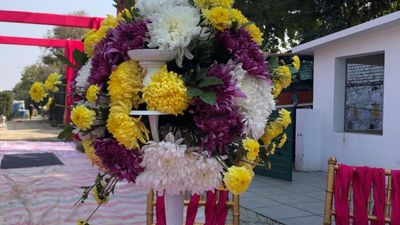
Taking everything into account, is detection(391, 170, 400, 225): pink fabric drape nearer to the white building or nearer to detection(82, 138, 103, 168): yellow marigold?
detection(82, 138, 103, 168): yellow marigold

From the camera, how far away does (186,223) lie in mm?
2582

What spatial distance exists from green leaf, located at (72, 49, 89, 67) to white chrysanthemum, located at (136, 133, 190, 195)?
18.8 inches

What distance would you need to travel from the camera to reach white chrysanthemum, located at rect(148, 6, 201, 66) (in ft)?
4.89

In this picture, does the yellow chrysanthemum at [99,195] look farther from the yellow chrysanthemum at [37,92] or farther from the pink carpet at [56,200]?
the pink carpet at [56,200]

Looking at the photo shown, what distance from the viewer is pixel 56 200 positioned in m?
6.21

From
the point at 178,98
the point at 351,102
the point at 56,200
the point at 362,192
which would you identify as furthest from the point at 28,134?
the point at 178,98

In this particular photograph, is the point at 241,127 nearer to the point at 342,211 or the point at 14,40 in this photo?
the point at 342,211

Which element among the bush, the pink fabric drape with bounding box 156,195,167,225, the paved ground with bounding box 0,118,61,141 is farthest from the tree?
the bush

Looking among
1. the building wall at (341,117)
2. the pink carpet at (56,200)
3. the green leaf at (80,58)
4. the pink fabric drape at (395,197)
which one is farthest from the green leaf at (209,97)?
the building wall at (341,117)

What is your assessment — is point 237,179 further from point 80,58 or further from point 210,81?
point 80,58

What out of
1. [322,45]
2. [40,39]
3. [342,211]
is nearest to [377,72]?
[322,45]

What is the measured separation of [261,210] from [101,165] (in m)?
4.22

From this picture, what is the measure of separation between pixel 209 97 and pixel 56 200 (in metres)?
5.30

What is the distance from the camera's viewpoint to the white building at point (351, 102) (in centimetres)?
726
